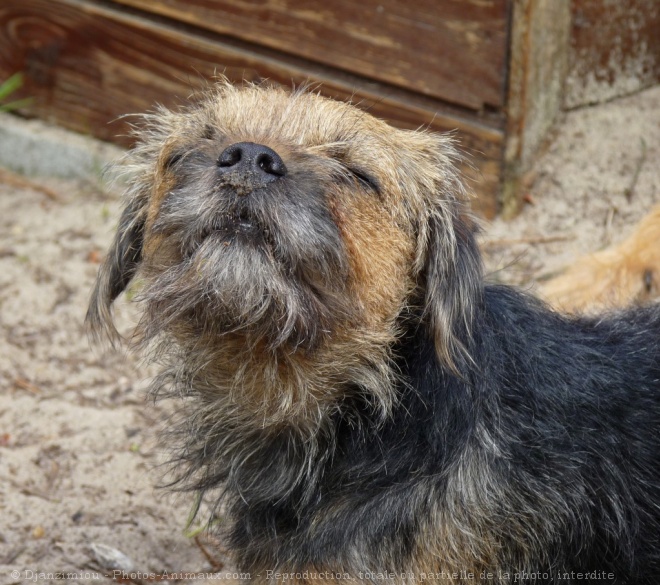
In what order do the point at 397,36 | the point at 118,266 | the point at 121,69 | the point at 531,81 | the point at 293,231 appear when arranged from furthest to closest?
1. the point at 121,69
2. the point at 397,36
3. the point at 531,81
4. the point at 118,266
5. the point at 293,231

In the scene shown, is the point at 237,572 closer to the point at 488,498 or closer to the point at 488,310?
the point at 488,498

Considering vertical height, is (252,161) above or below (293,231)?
above

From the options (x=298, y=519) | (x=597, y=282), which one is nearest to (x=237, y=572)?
(x=298, y=519)

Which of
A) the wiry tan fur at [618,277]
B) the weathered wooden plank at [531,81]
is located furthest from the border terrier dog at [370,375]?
the weathered wooden plank at [531,81]

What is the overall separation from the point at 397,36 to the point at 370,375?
256cm

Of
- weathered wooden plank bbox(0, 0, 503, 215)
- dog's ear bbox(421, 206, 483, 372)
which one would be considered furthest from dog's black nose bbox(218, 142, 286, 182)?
weathered wooden plank bbox(0, 0, 503, 215)

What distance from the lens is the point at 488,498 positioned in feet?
9.84

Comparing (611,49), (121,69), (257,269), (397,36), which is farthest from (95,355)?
(611,49)

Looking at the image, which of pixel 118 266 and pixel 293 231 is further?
pixel 118 266

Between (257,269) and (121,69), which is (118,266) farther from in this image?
(121,69)

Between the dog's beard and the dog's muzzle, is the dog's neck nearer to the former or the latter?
the dog's beard

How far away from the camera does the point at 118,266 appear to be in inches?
139

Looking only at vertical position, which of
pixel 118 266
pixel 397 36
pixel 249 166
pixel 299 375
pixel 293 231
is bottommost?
pixel 118 266

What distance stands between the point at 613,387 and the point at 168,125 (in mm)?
1862
